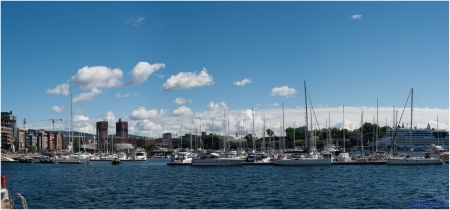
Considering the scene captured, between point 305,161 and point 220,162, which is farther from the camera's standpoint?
point 220,162

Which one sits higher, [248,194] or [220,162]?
[248,194]

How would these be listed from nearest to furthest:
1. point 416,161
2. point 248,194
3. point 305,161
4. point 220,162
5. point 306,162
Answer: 1. point 248,194
2. point 416,161
3. point 306,162
4. point 305,161
5. point 220,162

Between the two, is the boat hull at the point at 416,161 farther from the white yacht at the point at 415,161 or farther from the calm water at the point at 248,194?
the calm water at the point at 248,194

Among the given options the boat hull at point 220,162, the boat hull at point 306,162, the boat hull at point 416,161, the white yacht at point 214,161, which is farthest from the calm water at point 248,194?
the white yacht at point 214,161

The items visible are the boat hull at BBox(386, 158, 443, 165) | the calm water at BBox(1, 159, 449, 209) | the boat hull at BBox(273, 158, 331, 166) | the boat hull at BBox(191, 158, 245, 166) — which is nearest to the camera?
the calm water at BBox(1, 159, 449, 209)

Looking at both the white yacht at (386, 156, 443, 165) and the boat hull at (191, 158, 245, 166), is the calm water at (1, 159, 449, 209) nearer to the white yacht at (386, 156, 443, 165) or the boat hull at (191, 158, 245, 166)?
the white yacht at (386, 156, 443, 165)

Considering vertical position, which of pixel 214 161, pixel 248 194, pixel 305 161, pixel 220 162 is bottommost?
pixel 220 162

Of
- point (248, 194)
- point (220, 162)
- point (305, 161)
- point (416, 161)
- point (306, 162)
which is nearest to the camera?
point (248, 194)

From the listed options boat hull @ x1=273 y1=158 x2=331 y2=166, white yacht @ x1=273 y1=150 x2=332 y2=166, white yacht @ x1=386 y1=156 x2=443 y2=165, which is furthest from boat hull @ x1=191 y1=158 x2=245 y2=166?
white yacht @ x1=386 y1=156 x2=443 y2=165

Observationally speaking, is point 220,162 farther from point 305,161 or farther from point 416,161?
point 416,161

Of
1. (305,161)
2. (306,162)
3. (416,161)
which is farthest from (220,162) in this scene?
(416,161)

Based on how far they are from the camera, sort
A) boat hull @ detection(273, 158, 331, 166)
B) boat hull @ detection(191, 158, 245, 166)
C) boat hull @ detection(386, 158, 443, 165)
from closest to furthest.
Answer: boat hull @ detection(386, 158, 443, 165)
boat hull @ detection(273, 158, 331, 166)
boat hull @ detection(191, 158, 245, 166)

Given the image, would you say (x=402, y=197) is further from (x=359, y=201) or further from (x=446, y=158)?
(x=446, y=158)

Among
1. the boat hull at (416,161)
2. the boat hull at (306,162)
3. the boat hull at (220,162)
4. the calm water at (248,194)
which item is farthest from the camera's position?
the boat hull at (220,162)
